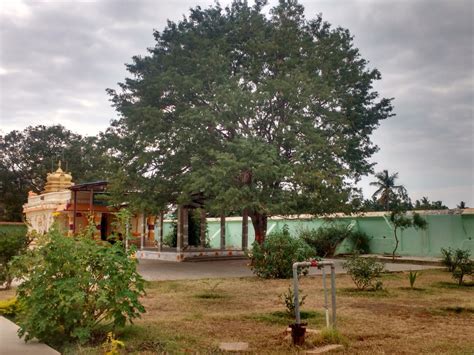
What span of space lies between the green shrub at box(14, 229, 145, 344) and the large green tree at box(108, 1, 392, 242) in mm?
10206

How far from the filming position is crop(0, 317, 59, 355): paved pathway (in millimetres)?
5783

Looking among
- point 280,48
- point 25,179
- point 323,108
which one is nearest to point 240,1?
point 280,48

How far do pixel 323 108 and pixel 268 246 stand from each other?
692 centimetres

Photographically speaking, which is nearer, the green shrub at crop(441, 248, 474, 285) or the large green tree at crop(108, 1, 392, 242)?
the green shrub at crop(441, 248, 474, 285)

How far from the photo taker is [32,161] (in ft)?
153

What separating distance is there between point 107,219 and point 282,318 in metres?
26.3

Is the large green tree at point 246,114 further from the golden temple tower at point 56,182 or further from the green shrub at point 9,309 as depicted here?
the golden temple tower at point 56,182

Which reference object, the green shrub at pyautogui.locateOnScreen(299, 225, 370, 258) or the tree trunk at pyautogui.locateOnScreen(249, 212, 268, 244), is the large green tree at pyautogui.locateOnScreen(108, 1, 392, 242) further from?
the green shrub at pyautogui.locateOnScreen(299, 225, 370, 258)

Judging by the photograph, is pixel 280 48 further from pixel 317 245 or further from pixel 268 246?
pixel 317 245

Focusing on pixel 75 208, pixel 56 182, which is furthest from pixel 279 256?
pixel 56 182

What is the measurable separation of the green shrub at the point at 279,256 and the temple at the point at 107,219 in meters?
6.85

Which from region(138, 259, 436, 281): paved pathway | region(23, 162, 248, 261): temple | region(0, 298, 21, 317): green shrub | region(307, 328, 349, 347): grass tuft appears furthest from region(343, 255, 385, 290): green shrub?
region(23, 162, 248, 261): temple

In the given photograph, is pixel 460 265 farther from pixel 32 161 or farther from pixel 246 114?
pixel 32 161

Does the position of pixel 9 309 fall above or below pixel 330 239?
below
